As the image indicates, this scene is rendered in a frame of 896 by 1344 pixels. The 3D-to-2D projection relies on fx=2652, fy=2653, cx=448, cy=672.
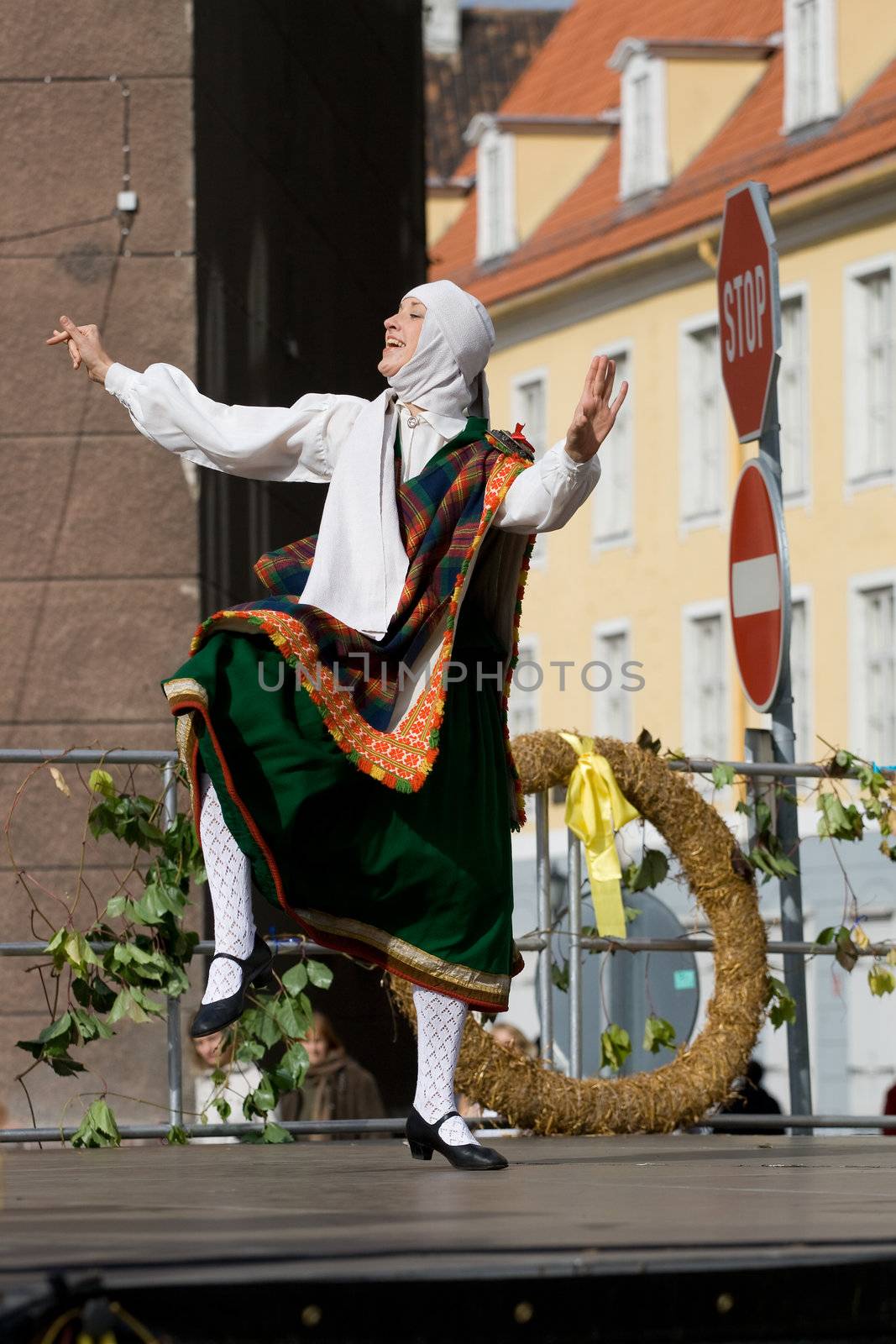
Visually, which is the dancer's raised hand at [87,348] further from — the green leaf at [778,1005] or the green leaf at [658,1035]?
the green leaf at [778,1005]

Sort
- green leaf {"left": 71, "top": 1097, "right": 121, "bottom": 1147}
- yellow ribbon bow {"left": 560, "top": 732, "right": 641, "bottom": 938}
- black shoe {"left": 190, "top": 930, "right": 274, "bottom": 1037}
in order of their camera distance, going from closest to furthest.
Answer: black shoe {"left": 190, "top": 930, "right": 274, "bottom": 1037} → green leaf {"left": 71, "top": 1097, "right": 121, "bottom": 1147} → yellow ribbon bow {"left": 560, "top": 732, "right": 641, "bottom": 938}

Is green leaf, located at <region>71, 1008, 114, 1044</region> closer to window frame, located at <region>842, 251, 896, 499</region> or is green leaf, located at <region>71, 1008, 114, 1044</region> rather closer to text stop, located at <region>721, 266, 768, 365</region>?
text stop, located at <region>721, 266, 768, 365</region>

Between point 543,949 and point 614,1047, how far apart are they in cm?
44

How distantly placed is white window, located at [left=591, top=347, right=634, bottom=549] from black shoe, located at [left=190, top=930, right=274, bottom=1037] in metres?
26.6

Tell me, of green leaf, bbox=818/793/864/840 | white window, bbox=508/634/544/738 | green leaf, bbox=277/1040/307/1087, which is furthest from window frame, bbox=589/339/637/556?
green leaf, bbox=277/1040/307/1087

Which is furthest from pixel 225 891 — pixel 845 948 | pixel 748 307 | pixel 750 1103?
pixel 750 1103

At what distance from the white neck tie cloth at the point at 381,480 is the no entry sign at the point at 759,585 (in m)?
1.70

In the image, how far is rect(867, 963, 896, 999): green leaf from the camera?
25.6 feet

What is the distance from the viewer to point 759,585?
25.0ft

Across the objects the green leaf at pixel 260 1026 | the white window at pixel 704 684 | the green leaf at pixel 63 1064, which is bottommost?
the green leaf at pixel 63 1064

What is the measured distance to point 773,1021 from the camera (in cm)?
784

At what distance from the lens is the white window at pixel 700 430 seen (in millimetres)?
30547

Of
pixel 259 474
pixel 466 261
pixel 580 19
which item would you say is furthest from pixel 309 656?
pixel 580 19

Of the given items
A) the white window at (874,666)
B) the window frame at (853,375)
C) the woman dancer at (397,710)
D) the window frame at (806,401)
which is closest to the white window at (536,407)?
the window frame at (806,401)
